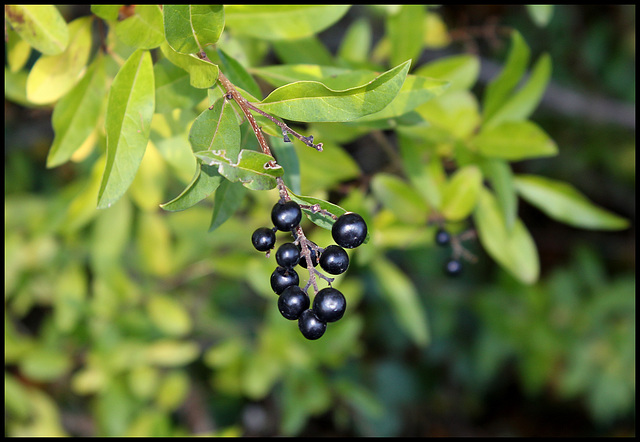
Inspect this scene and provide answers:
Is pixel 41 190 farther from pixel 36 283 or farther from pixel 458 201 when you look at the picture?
pixel 458 201

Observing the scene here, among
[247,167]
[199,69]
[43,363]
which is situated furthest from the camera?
[43,363]

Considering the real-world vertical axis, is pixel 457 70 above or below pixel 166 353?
above

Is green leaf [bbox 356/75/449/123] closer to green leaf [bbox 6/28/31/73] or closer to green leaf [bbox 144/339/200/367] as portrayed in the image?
green leaf [bbox 6/28/31/73]

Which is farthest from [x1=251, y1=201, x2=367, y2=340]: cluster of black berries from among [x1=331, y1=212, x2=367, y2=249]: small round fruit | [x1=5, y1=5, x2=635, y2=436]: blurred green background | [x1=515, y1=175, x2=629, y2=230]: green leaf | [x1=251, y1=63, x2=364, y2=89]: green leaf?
[x1=515, y1=175, x2=629, y2=230]: green leaf

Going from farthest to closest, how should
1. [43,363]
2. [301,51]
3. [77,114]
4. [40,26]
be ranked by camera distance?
[43,363]
[301,51]
[77,114]
[40,26]

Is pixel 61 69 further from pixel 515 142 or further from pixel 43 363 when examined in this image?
pixel 43 363

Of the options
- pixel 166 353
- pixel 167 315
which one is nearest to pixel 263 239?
pixel 167 315

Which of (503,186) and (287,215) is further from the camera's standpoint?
(503,186)
